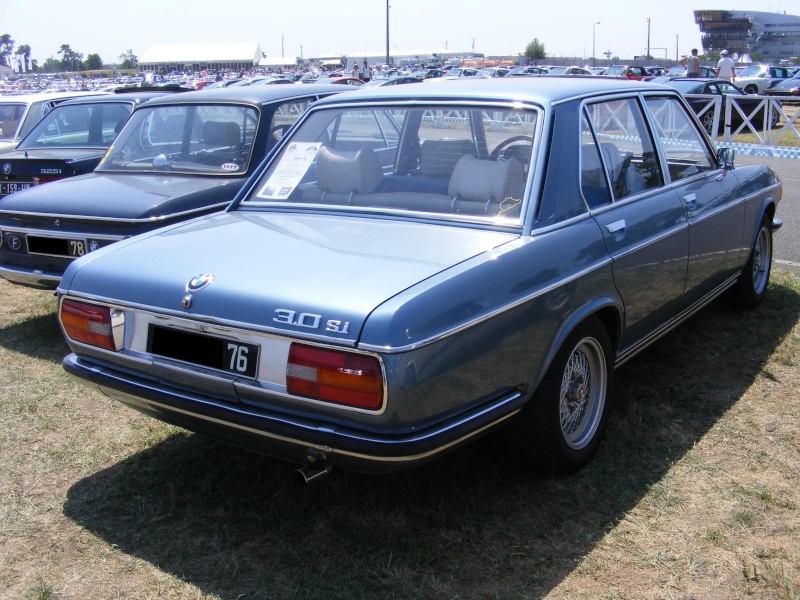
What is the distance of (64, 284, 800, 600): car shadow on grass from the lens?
9.30ft

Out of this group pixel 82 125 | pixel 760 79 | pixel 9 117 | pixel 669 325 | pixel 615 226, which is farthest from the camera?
pixel 760 79

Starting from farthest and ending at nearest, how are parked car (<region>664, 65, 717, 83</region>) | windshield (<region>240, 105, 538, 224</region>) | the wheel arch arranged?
parked car (<region>664, 65, 717, 83</region>), windshield (<region>240, 105, 538, 224</region>), the wheel arch

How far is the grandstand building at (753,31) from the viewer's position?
4707 inches

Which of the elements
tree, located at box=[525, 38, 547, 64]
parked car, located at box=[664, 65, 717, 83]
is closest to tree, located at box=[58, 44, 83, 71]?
tree, located at box=[525, 38, 547, 64]

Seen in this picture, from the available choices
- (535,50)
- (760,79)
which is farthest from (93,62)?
(760,79)

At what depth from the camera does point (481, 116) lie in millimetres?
3855

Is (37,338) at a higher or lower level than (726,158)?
lower

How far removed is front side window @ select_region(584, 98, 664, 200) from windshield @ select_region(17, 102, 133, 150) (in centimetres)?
540

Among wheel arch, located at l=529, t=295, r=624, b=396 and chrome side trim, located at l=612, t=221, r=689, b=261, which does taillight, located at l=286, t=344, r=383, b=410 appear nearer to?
wheel arch, located at l=529, t=295, r=624, b=396

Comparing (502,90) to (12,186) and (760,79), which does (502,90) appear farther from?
(760,79)

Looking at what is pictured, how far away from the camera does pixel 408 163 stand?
12.3ft

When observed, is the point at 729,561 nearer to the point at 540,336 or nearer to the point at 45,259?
the point at 540,336

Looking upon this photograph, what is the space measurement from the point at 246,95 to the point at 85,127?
8.78 feet

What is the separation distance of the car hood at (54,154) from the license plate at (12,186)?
0.19 metres
